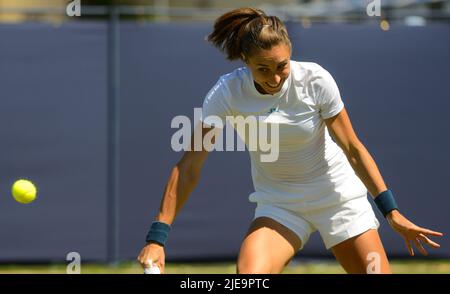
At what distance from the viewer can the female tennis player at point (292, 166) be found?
4.48 meters

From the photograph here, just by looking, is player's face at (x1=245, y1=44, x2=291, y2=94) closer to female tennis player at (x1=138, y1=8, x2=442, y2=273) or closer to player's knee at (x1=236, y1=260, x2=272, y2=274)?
female tennis player at (x1=138, y1=8, x2=442, y2=273)

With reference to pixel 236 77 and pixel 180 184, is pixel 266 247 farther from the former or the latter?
pixel 236 77

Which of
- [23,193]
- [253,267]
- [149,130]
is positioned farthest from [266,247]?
[149,130]

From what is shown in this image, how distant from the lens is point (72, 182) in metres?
8.98

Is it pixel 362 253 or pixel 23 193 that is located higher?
pixel 23 193

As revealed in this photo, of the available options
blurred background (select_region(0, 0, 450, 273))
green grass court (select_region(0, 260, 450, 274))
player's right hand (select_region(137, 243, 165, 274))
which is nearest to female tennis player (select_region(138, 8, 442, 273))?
player's right hand (select_region(137, 243, 165, 274))

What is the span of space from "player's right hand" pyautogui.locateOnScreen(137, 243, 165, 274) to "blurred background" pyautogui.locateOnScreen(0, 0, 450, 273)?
15.3 ft

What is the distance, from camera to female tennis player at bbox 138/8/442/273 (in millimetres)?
4480

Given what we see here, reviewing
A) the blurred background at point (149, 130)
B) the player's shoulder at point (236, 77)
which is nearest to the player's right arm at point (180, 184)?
the player's shoulder at point (236, 77)

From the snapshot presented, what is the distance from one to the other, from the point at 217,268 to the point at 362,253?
14.6 ft

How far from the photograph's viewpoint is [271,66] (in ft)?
14.7

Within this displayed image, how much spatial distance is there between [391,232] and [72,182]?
10.2ft
